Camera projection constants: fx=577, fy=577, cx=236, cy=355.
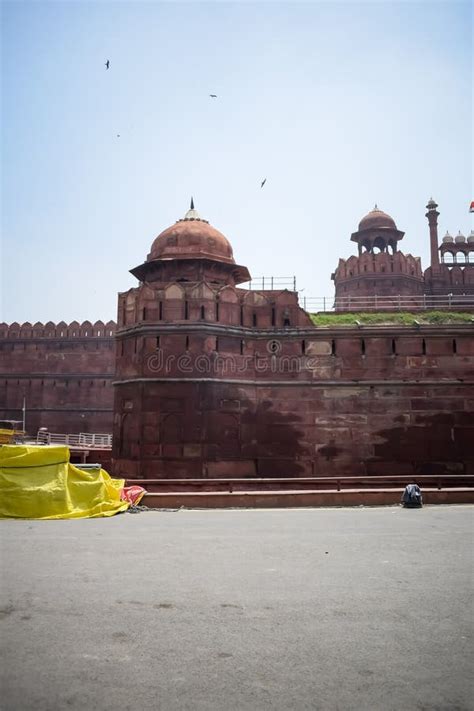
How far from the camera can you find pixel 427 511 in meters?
12.0

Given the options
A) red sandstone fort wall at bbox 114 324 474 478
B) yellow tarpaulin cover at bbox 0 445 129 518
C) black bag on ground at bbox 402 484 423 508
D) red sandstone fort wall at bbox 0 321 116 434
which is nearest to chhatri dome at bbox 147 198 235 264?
red sandstone fort wall at bbox 114 324 474 478

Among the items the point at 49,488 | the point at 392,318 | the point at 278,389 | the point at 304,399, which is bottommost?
the point at 49,488

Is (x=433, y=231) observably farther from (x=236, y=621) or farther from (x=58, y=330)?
(x=236, y=621)

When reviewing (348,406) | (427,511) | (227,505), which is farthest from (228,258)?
(427,511)

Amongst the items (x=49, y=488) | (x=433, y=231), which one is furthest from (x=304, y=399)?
(x=433, y=231)

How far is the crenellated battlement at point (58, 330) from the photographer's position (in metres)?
34.1

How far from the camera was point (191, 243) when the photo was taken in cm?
1980

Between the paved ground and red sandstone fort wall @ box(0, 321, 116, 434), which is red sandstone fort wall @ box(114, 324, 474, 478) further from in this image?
red sandstone fort wall @ box(0, 321, 116, 434)

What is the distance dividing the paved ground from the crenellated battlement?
83.6 feet

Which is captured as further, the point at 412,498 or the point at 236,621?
the point at 412,498

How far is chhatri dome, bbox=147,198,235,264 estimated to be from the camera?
64.5 ft

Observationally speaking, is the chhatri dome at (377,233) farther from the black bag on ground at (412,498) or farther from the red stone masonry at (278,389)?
the black bag on ground at (412,498)

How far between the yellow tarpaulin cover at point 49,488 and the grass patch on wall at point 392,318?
978 centimetres

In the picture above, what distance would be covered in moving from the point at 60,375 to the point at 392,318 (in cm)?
2133
